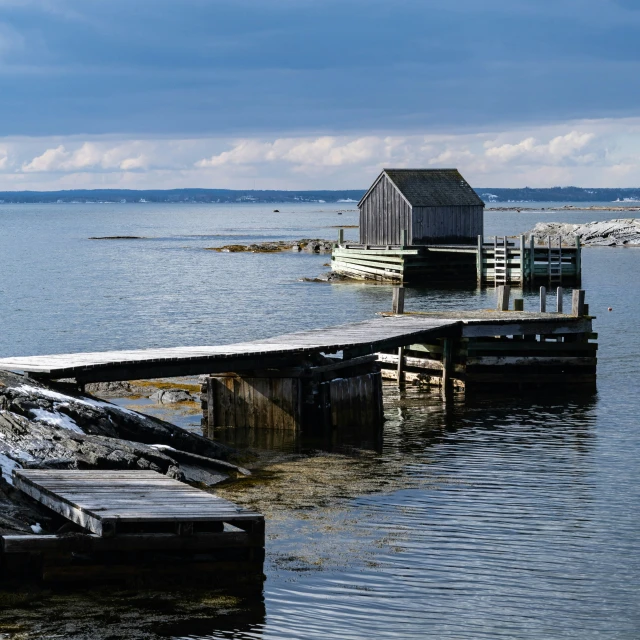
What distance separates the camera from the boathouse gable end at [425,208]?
209ft

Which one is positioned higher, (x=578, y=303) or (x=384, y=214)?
(x=384, y=214)

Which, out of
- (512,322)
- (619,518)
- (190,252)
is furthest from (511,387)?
(190,252)

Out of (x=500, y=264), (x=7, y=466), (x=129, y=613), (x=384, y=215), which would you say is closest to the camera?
(x=129, y=613)

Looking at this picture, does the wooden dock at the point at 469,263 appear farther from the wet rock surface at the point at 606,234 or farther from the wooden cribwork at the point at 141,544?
the wooden cribwork at the point at 141,544

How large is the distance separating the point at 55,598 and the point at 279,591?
2.36 m

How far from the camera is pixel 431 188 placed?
64.6 meters

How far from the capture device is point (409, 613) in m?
11.9

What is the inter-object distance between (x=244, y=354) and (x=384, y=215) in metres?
45.1

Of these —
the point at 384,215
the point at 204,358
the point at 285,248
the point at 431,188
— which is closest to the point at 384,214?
the point at 384,215

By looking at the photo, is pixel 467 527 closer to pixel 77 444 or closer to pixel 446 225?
pixel 77 444

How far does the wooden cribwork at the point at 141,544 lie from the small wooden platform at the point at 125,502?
0.01 m

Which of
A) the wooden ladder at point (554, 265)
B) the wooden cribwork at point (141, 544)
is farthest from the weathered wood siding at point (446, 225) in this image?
the wooden cribwork at point (141, 544)

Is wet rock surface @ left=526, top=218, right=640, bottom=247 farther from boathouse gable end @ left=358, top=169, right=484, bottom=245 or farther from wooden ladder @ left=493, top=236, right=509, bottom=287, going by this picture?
wooden ladder @ left=493, top=236, right=509, bottom=287

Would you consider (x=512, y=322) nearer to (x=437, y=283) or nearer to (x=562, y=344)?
(x=562, y=344)
